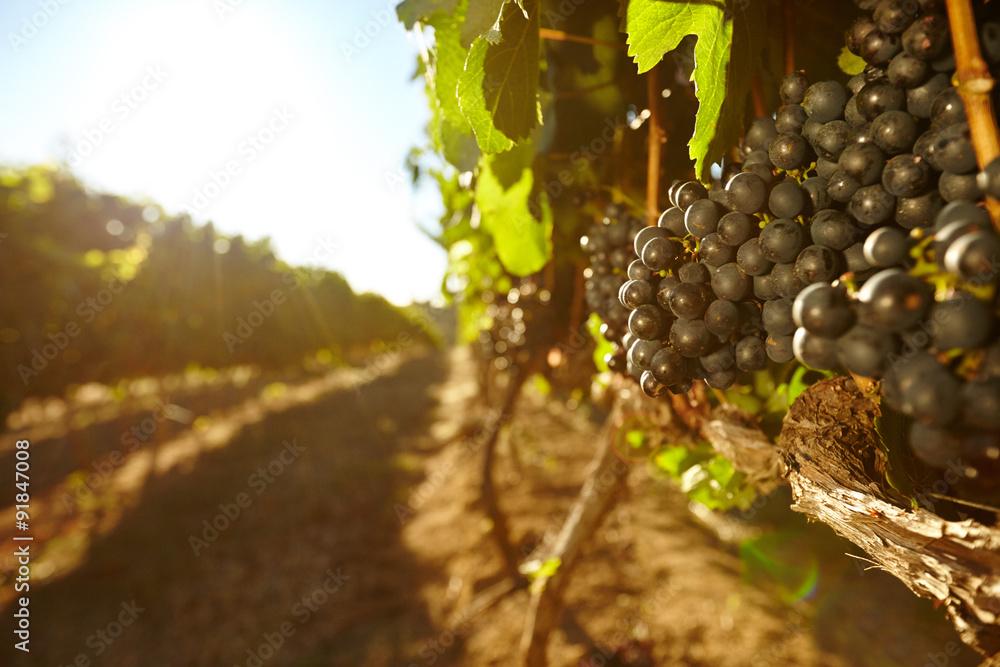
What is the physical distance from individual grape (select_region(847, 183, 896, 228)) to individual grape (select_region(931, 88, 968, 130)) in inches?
4.1

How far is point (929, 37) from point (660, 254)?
0.48 metres

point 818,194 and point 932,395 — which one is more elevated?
point 818,194

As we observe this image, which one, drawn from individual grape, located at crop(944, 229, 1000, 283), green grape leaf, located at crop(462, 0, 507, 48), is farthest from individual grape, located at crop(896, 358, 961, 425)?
green grape leaf, located at crop(462, 0, 507, 48)

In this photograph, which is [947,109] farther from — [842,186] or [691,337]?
[691,337]

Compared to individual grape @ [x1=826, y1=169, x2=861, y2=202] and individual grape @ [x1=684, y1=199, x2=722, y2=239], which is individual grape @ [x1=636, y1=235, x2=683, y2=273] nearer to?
individual grape @ [x1=684, y1=199, x2=722, y2=239]

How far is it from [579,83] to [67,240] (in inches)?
813

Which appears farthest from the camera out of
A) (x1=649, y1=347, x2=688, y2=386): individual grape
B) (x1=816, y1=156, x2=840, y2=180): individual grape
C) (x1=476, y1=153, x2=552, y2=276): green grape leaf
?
(x1=476, y1=153, x2=552, y2=276): green grape leaf

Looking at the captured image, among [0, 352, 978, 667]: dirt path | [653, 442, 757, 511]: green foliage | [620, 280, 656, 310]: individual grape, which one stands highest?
[620, 280, 656, 310]: individual grape

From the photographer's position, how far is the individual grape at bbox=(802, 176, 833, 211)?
803mm

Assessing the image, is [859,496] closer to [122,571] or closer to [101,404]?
[122,571]

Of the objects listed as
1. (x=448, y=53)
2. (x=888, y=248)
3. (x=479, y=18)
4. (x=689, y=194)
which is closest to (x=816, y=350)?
(x=888, y=248)

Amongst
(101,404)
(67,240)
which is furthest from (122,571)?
(101,404)

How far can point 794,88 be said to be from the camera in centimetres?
87

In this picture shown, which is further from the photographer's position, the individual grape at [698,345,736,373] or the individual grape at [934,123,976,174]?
the individual grape at [698,345,736,373]
